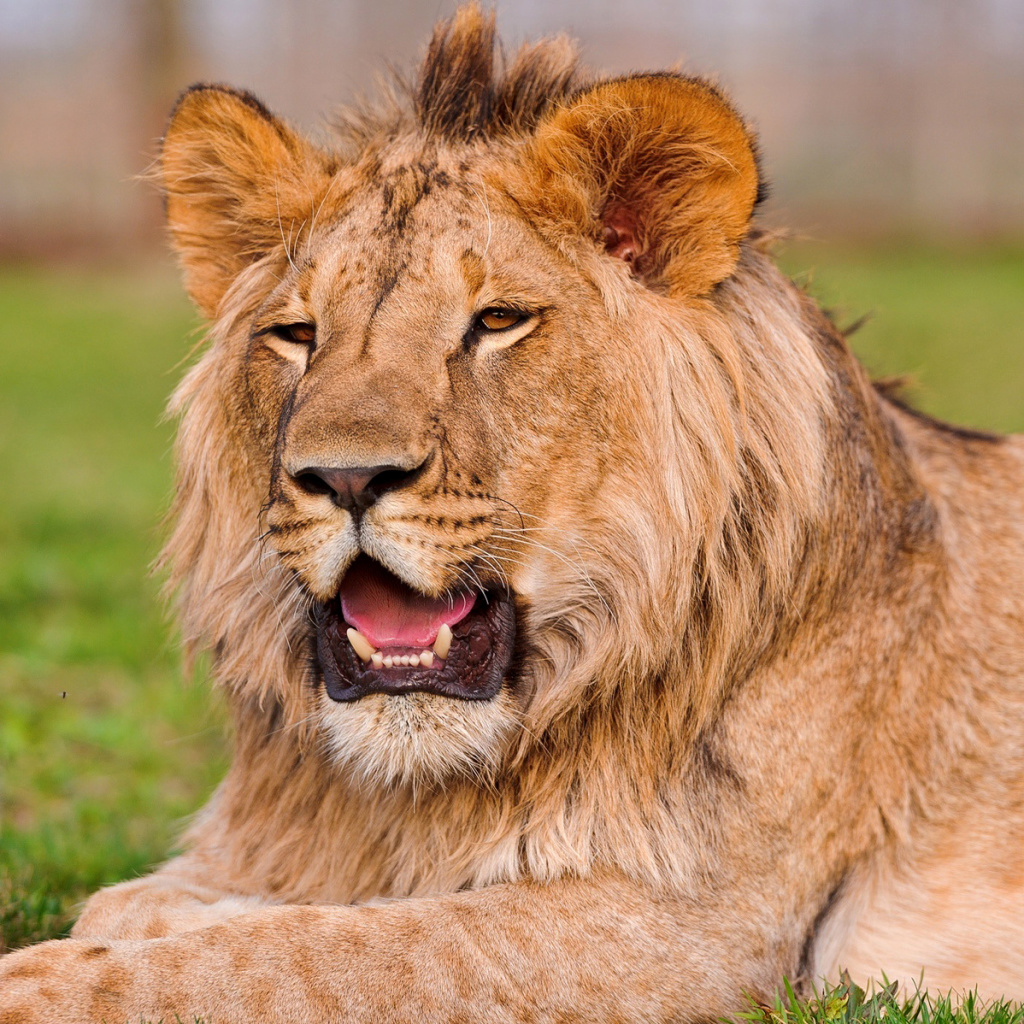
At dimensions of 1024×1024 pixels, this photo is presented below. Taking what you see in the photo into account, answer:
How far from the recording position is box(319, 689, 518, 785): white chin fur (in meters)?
2.98

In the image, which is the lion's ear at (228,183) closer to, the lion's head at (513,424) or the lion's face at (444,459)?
the lion's head at (513,424)

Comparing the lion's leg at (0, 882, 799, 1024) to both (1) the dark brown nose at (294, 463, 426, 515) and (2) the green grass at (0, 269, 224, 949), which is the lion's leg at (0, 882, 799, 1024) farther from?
(1) the dark brown nose at (294, 463, 426, 515)

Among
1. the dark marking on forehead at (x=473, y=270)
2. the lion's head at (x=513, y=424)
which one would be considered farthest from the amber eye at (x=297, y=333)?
the dark marking on forehead at (x=473, y=270)

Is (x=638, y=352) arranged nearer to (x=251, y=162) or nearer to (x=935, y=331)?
(x=251, y=162)

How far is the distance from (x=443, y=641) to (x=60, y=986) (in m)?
0.97

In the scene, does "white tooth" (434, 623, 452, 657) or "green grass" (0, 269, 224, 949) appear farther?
"green grass" (0, 269, 224, 949)

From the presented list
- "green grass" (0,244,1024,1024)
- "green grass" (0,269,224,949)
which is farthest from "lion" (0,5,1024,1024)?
"green grass" (0,269,224,949)

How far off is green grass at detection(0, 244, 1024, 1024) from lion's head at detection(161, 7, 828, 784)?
690 mm

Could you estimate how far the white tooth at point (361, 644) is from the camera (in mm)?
2992

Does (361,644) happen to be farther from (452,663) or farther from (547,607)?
(547,607)

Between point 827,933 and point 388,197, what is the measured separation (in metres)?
1.90

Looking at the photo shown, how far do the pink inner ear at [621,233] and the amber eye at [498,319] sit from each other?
304 mm

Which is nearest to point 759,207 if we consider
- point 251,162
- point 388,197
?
point 388,197

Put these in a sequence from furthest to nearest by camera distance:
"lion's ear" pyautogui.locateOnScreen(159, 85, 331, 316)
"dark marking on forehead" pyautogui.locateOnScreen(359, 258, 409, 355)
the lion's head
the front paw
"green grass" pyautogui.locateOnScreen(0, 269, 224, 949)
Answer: "green grass" pyautogui.locateOnScreen(0, 269, 224, 949) < "lion's ear" pyautogui.locateOnScreen(159, 85, 331, 316) < "dark marking on forehead" pyautogui.locateOnScreen(359, 258, 409, 355) < the lion's head < the front paw
